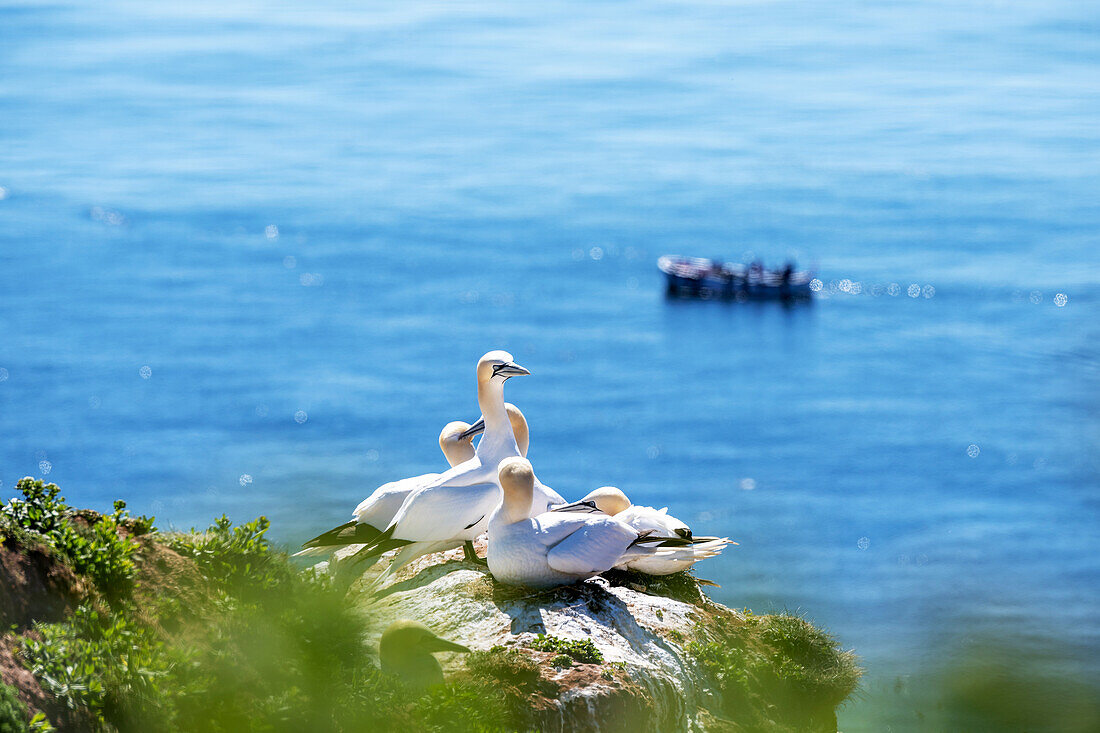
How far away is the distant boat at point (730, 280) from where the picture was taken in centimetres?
10838

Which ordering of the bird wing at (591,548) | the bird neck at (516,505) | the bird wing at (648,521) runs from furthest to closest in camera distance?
the bird wing at (648,521), the bird neck at (516,505), the bird wing at (591,548)

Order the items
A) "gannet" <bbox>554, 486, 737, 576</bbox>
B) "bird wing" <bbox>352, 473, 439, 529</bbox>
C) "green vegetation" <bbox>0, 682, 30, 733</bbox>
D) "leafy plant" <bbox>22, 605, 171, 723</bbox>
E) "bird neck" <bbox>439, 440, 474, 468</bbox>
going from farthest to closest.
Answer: "bird neck" <bbox>439, 440, 474, 468</bbox>, "bird wing" <bbox>352, 473, 439, 529</bbox>, "gannet" <bbox>554, 486, 737, 576</bbox>, "leafy plant" <bbox>22, 605, 171, 723</bbox>, "green vegetation" <bbox>0, 682, 30, 733</bbox>

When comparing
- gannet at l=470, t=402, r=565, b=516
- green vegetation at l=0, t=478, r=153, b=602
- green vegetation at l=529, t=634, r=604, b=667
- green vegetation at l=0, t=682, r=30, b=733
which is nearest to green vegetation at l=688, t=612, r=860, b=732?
green vegetation at l=529, t=634, r=604, b=667

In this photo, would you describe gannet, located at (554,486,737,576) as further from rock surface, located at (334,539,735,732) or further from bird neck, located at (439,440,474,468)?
bird neck, located at (439,440,474,468)

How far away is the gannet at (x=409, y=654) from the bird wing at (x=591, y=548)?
1874 millimetres

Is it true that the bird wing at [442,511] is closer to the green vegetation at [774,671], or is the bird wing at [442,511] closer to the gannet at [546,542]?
the gannet at [546,542]

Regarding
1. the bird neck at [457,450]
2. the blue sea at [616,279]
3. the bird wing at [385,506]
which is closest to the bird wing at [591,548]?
the bird wing at [385,506]

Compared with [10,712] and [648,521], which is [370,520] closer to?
[648,521]

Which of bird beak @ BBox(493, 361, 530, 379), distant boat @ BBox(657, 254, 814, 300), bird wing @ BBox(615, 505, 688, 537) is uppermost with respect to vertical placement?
bird beak @ BBox(493, 361, 530, 379)

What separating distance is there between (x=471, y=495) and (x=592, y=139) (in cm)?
13059

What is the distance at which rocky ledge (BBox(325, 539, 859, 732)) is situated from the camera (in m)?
10.5

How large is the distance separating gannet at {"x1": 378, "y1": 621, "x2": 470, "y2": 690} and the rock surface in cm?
60

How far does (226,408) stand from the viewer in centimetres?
9512

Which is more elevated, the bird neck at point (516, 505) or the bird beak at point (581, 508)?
the bird neck at point (516, 505)
